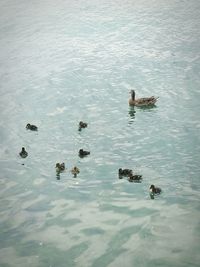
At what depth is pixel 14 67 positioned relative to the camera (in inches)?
1484

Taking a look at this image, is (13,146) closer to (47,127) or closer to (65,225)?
(47,127)

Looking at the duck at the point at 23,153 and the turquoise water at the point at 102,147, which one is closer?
the turquoise water at the point at 102,147

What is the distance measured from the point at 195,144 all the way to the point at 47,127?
949 cm

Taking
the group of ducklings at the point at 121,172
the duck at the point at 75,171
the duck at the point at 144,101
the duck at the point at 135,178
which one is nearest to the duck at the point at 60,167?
the group of ducklings at the point at 121,172

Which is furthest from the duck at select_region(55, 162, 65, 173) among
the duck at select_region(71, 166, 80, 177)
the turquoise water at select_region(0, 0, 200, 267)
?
the turquoise water at select_region(0, 0, 200, 267)

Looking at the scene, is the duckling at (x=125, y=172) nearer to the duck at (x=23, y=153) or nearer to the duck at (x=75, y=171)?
the duck at (x=75, y=171)

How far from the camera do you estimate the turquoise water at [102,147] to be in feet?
50.8

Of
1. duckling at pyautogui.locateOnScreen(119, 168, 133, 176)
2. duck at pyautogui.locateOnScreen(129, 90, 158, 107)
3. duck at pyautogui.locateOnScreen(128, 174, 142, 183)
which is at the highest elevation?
duck at pyautogui.locateOnScreen(129, 90, 158, 107)

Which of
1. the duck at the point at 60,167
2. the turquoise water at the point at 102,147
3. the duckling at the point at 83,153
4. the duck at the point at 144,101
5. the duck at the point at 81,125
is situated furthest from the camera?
the duck at the point at 144,101

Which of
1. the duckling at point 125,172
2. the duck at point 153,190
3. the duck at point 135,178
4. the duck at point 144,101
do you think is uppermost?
the duck at point 144,101

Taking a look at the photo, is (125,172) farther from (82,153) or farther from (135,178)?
(82,153)

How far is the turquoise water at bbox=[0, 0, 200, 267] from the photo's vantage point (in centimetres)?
1549

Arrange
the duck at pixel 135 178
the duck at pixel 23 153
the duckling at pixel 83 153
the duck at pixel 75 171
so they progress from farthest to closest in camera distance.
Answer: the duck at pixel 23 153 < the duckling at pixel 83 153 < the duck at pixel 75 171 < the duck at pixel 135 178

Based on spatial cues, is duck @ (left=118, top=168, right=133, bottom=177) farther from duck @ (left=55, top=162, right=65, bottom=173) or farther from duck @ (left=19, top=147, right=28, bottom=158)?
duck @ (left=19, top=147, right=28, bottom=158)
